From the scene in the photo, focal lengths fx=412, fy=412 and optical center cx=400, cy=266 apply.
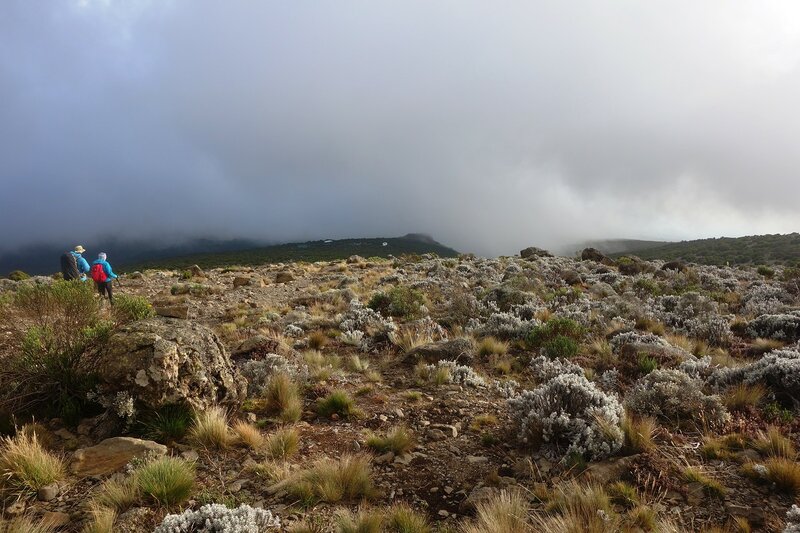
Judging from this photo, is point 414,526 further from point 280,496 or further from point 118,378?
point 118,378

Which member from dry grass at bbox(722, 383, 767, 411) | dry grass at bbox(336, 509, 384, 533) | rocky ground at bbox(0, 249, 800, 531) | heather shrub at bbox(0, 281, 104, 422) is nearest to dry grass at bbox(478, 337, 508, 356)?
rocky ground at bbox(0, 249, 800, 531)

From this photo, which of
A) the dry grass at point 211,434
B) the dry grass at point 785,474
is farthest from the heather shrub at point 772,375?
the dry grass at point 211,434

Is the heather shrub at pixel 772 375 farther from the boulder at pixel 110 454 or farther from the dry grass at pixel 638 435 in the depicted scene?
the boulder at pixel 110 454

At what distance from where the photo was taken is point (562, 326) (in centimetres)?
1165

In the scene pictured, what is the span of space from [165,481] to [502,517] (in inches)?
141

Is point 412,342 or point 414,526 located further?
point 412,342

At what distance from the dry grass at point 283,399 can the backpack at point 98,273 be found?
13225 mm

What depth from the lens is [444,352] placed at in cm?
987

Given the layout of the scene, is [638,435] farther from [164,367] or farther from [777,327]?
[777,327]

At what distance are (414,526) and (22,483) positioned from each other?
4.29 metres

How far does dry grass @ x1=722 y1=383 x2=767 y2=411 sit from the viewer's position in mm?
6566

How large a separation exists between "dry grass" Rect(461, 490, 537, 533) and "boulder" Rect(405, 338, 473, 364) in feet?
17.1

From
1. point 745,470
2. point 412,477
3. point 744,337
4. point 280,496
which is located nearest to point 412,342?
point 412,477

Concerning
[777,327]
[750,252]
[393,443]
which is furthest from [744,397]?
[750,252]
